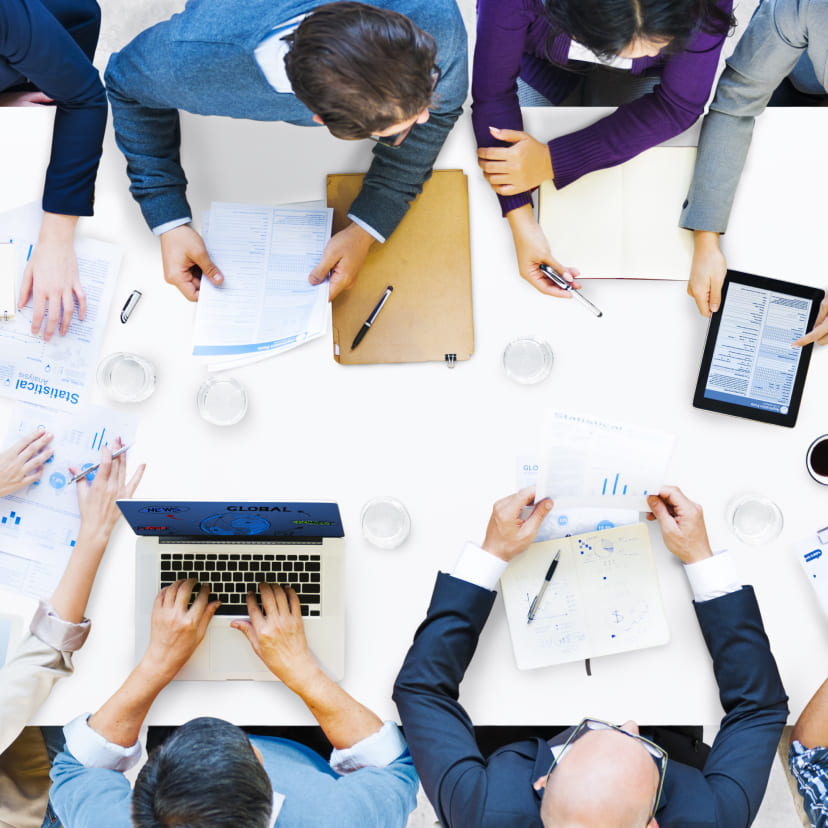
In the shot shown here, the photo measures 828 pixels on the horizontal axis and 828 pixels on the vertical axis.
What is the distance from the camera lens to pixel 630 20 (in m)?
1.06

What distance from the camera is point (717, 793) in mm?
1202

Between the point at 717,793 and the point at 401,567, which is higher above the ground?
the point at 401,567

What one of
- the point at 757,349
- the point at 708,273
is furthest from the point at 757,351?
the point at 708,273

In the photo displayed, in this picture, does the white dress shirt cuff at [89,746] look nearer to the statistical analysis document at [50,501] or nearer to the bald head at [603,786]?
the statistical analysis document at [50,501]

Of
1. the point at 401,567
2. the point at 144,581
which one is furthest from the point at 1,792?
the point at 401,567

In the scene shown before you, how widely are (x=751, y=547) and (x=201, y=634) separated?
915 mm

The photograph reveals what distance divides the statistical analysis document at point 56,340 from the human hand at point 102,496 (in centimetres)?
13

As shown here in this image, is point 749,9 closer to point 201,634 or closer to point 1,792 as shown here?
point 201,634

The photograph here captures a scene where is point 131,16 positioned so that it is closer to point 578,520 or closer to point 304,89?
point 304,89

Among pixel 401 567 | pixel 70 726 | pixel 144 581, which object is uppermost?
pixel 401 567

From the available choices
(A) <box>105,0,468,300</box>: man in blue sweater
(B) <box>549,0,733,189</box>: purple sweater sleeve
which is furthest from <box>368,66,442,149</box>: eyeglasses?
(B) <box>549,0,733,189</box>: purple sweater sleeve

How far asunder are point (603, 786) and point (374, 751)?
14.2 inches

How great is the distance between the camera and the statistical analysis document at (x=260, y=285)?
1.32 metres

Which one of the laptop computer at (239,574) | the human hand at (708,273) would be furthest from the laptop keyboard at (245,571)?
the human hand at (708,273)
